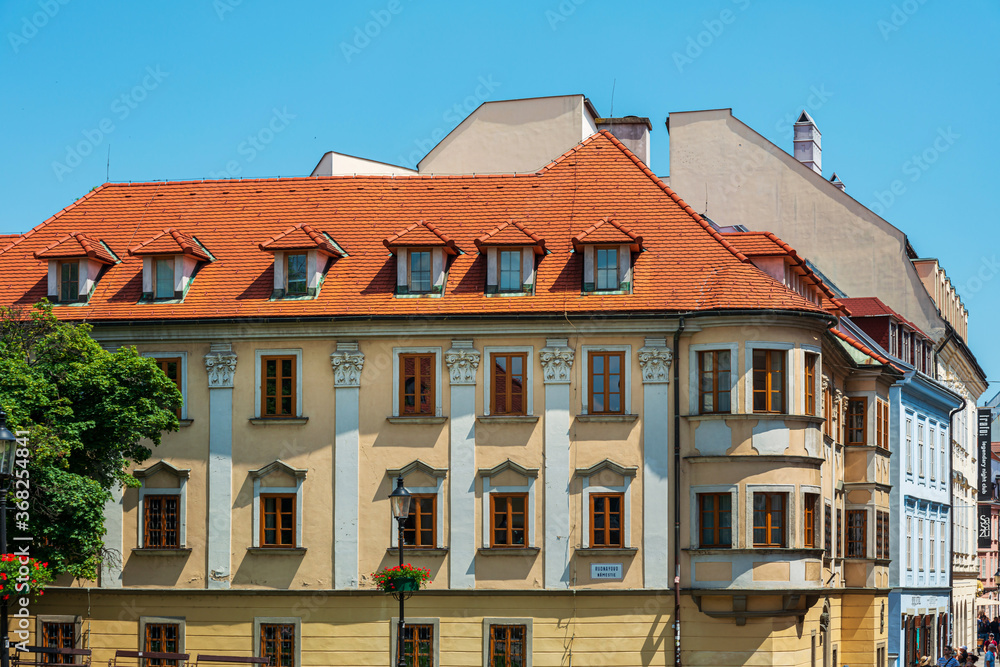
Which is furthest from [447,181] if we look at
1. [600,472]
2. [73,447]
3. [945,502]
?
[945,502]

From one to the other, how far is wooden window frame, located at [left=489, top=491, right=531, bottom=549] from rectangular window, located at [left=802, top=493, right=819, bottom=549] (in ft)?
24.5

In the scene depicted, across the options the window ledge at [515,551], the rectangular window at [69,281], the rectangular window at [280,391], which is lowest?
the window ledge at [515,551]

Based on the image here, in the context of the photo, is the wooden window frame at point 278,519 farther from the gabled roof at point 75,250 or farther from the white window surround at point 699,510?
the white window surround at point 699,510

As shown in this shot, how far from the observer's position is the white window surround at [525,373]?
128 ft

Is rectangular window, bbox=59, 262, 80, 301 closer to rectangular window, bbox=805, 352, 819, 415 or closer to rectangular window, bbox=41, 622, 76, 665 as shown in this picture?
rectangular window, bbox=41, 622, 76, 665

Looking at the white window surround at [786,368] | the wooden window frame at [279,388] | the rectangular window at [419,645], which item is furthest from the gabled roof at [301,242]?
the white window surround at [786,368]

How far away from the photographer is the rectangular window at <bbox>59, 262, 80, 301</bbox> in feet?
136

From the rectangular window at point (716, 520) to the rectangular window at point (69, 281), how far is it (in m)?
18.8

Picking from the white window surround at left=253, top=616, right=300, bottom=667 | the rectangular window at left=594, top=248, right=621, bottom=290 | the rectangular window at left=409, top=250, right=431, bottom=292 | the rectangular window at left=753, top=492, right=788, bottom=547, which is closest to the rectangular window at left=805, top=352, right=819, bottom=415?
the rectangular window at left=753, top=492, right=788, bottom=547

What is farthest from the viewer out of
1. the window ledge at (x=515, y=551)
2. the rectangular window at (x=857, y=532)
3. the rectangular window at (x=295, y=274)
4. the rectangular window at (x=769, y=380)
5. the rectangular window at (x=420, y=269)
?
the rectangular window at (x=857, y=532)

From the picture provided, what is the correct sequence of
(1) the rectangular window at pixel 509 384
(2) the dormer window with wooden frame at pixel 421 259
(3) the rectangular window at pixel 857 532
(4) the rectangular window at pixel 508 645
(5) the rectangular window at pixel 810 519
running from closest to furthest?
(4) the rectangular window at pixel 508 645 → (5) the rectangular window at pixel 810 519 → (1) the rectangular window at pixel 509 384 → (2) the dormer window with wooden frame at pixel 421 259 → (3) the rectangular window at pixel 857 532

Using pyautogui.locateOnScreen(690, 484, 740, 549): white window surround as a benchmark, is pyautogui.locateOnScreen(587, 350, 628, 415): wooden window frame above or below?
above

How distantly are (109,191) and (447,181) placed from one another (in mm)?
10969

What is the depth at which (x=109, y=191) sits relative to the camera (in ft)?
150
